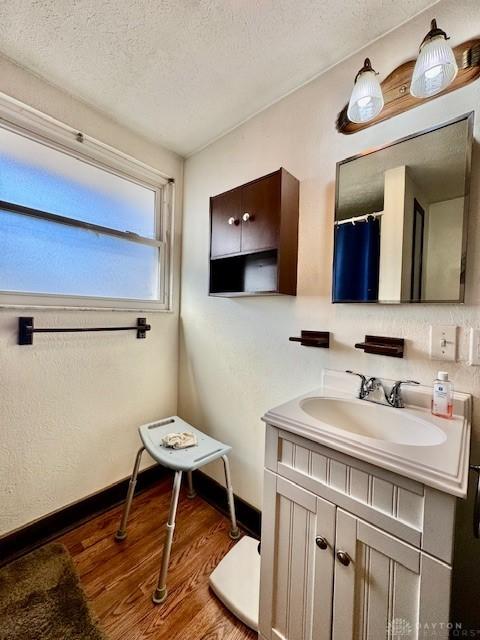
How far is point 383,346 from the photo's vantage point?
1.01 m

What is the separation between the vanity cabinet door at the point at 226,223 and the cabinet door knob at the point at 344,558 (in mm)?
1174

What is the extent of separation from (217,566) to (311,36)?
228cm

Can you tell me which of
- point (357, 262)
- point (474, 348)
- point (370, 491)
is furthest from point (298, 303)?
point (370, 491)

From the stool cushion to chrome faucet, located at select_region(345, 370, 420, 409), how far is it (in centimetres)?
69

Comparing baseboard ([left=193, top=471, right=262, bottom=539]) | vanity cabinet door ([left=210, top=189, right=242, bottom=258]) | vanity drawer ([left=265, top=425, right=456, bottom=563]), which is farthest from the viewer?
baseboard ([left=193, top=471, right=262, bottom=539])

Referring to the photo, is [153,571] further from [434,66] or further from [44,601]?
[434,66]

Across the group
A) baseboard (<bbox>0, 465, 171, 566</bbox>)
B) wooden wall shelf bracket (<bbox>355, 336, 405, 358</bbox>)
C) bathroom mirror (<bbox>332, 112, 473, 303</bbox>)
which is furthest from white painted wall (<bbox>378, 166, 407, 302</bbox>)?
baseboard (<bbox>0, 465, 171, 566</bbox>)

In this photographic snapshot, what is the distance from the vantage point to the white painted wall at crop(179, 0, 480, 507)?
918mm

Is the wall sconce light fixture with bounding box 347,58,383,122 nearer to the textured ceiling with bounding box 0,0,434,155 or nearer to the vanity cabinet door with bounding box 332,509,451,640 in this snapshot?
the textured ceiling with bounding box 0,0,434,155

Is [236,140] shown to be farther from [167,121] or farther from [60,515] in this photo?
[60,515]

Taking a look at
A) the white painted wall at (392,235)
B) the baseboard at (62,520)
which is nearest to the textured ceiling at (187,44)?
the white painted wall at (392,235)

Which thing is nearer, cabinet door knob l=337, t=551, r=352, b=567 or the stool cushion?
cabinet door knob l=337, t=551, r=352, b=567

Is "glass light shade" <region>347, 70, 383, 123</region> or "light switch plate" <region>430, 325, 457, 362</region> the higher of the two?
"glass light shade" <region>347, 70, 383, 123</region>

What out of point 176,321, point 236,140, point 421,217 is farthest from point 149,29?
point 176,321
